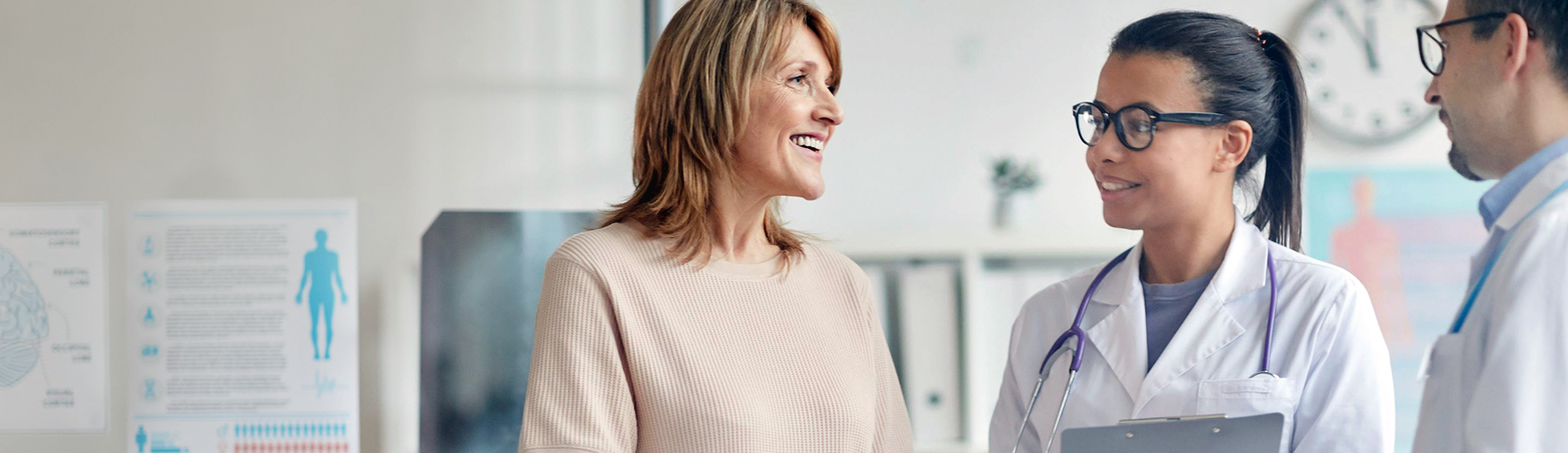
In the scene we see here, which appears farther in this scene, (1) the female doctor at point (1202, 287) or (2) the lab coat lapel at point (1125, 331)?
(2) the lab coat lapel at point (1125, 331)

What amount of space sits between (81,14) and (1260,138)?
232 centimetres

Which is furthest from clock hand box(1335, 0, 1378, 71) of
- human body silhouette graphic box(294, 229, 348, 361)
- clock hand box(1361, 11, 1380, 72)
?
human body silhouette graphic box(294, 229, 348, 361)

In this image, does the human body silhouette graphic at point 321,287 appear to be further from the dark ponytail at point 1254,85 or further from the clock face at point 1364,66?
the clock face at point 1364,66

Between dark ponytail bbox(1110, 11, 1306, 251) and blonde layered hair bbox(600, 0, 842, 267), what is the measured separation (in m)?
0.49

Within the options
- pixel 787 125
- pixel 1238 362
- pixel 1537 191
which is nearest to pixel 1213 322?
pixel 1238 362

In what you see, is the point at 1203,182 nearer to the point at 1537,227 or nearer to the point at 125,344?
the point at 1537,227

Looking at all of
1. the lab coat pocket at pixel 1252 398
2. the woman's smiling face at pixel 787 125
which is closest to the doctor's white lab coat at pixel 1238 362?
the lab coat pocket at pixel 1252 398

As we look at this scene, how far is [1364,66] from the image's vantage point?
2.67m

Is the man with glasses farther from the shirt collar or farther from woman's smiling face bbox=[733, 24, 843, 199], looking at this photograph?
woman's smiling face bbox=[733, 24, 843, 199]

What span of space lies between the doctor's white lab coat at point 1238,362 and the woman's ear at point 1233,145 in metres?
0.08

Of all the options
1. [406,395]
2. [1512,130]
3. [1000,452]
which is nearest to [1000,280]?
[1000,452]

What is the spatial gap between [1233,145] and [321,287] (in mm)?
1816

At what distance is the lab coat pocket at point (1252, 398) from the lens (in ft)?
3.98

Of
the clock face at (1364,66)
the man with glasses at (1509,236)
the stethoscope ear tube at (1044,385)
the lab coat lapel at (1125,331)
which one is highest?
the clock face at (1364,66)
